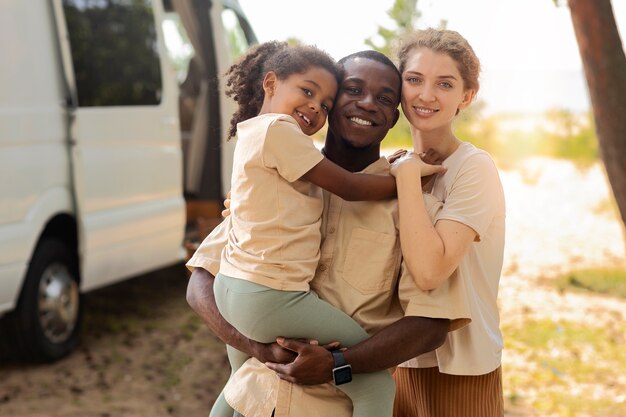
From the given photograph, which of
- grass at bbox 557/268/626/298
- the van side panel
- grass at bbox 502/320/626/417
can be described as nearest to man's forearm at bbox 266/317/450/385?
the van side panel

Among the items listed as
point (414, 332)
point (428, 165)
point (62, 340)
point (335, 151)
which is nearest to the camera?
point (414, 332)

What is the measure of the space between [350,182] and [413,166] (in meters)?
0.15

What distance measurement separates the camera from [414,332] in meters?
1.91

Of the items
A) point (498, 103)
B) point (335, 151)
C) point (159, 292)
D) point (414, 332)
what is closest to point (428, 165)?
point (335, 151)

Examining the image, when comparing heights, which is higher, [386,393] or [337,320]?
[337,320]

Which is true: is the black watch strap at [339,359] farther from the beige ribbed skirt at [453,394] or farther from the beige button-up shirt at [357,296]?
the beige ribbed skirt at [453,394]

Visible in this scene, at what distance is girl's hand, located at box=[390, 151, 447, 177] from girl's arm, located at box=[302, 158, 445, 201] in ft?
0.09

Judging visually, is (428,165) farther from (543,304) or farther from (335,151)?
(543,304)

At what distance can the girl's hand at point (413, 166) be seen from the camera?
2.02 meters

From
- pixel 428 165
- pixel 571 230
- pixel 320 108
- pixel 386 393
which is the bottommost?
pixel 571 230

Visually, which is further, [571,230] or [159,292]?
[571,230]

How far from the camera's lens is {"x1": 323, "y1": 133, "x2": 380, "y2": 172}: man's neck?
2186 mm

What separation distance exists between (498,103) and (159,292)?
14.9 metres

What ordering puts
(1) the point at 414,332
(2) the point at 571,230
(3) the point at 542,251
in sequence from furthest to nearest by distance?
(2) the point at 571,230 < (3) the point at 542,251 < (1) the point at 414,332
